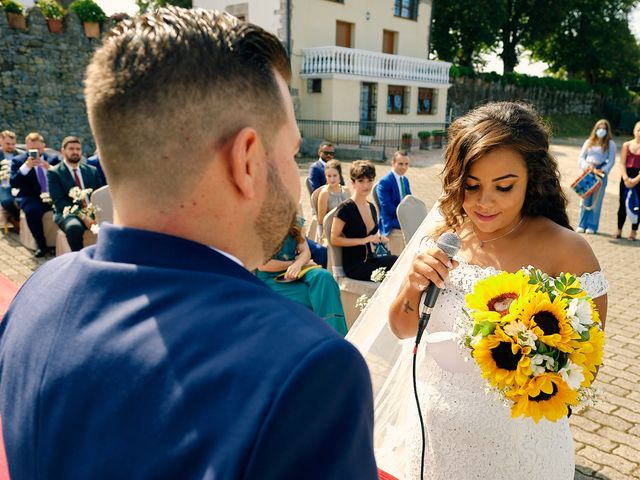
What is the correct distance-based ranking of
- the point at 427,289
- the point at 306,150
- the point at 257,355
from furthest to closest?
the point at 306,150 < the point at 427,289 < the point at 257,355

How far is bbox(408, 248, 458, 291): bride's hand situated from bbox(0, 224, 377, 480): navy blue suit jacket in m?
1.23

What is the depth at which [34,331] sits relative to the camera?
0.94m

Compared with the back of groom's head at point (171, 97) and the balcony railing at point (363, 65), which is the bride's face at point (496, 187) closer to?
the back of groom's head at point (171, 97)

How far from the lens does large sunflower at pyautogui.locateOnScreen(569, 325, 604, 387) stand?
5.50ft

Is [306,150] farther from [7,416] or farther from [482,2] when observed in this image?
[7,416]

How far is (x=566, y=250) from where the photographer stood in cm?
215

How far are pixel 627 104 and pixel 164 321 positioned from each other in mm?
54377

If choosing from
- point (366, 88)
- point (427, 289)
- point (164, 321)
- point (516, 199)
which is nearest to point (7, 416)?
point (164, 321)

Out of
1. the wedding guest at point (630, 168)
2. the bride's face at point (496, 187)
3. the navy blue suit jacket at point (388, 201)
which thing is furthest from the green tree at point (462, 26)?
the bride's face at point (496, 187)

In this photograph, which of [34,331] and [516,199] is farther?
[516,199]

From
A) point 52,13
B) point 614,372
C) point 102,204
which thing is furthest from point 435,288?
point 52,13

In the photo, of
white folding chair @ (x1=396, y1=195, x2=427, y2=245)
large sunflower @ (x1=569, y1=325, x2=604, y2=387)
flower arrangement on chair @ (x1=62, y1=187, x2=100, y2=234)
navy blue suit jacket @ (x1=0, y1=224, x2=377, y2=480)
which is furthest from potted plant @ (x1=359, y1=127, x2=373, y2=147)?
navy blue suit jacket @ (x1=0, y1=224, x2=377, y2=480)

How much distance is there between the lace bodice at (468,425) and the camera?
2.10m

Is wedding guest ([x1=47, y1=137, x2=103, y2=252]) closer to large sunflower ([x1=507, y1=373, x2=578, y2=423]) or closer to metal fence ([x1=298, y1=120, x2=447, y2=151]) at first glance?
large sunflower ([x1=507, y1=373, x2=578, y2=423])
